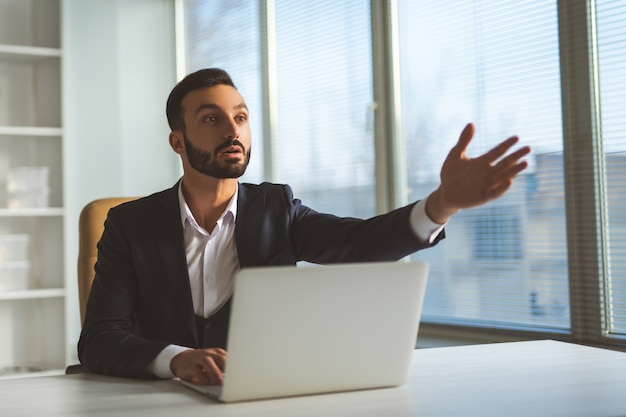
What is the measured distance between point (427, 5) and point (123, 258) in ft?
6.94

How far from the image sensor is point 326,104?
4082 mm

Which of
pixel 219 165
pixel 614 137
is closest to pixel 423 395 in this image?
pixel 219 165

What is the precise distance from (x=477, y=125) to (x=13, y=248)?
2405mm

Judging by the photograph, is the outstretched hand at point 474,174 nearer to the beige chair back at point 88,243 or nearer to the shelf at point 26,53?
the beige chair back at point 88,243

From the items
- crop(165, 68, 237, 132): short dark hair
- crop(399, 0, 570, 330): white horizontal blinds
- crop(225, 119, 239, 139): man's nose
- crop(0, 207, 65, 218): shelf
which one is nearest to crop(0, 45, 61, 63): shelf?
crop(0, 207, 65, 218): shelf

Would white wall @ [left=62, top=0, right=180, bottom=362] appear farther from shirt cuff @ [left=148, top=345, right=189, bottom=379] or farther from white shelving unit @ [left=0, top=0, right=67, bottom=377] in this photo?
shirt cuff @ [left=148, top=345, right=189, bottom=379]

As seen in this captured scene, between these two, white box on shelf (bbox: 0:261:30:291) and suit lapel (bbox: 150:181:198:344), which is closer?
suit lapel (bbox: 150:181:198:344)

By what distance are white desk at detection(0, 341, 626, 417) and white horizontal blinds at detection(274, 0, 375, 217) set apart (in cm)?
228

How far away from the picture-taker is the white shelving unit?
4297mm

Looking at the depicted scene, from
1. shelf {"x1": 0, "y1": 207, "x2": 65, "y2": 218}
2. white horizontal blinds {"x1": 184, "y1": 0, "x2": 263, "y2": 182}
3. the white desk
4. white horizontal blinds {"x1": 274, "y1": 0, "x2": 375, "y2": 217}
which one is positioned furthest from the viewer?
white horizontal blinds {"x1": 184, "y1": 0, "x2": 263, "y2": 182}

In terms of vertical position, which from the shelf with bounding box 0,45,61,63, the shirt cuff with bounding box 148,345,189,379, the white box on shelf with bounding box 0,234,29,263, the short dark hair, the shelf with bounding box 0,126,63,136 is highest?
the shelf with bounding box 0,45,61,63

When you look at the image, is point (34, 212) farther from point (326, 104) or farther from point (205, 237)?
point (205, 237)

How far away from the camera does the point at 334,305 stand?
1273 millimetres

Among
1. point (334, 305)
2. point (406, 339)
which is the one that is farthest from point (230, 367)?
point (406, 339)
